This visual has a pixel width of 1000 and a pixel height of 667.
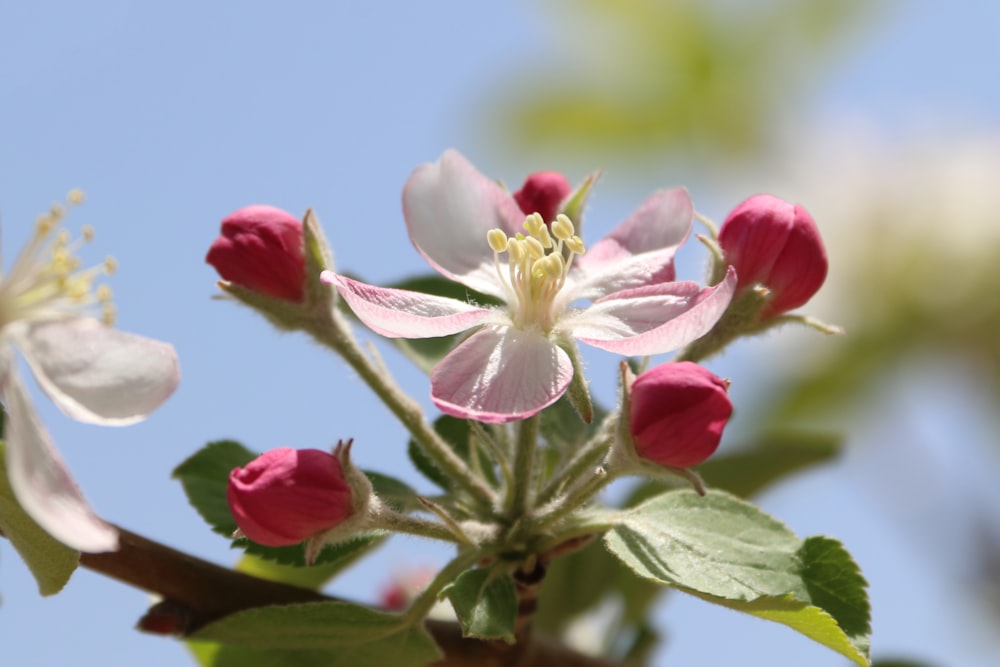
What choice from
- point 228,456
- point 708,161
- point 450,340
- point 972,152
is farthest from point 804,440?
point 972,152

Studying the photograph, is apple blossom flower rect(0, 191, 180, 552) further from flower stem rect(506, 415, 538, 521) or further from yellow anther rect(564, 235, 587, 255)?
yellow anther rect(564, 235, 587, 255)

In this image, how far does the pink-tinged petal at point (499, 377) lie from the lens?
4.32 ft

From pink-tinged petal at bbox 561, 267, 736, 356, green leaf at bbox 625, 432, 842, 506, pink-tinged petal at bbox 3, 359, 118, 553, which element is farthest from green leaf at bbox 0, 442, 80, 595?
green leaf at bbox 625, 432, 842, 506

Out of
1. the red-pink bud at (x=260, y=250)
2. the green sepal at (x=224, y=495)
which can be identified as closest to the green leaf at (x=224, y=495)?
the green sepal at (x=224, y=495)

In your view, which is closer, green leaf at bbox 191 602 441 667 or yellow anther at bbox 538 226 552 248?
green leaf at bbox 191 602 441 667

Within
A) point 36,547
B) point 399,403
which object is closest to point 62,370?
point 36,547

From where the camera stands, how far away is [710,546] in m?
1.43

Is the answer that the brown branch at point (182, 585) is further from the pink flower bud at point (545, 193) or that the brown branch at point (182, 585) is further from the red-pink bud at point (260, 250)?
the pink flower bud at point (545, 193)

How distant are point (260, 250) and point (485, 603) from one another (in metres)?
0.50

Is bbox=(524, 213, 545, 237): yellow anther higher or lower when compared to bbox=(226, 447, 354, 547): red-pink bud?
higher

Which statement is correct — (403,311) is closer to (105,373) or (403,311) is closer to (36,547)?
(105,373)

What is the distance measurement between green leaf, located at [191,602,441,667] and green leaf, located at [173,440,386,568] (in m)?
0.10

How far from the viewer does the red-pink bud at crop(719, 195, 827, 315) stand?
148cm

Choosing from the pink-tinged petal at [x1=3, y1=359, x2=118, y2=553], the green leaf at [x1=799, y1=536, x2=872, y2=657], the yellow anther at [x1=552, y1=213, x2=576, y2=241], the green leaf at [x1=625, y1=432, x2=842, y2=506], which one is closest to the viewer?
the pink-tinged petal at [x1=3, y1=359, x2=118, y2=553]
